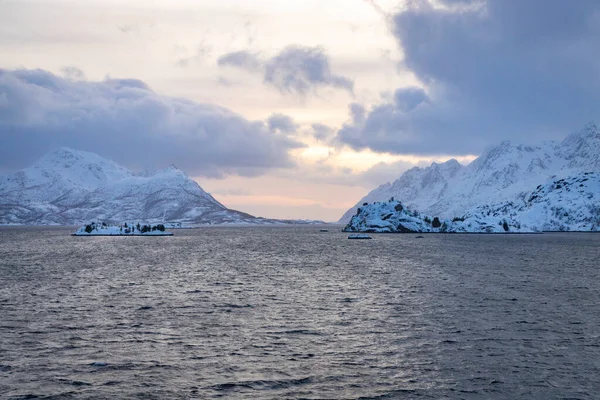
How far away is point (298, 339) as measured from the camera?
42562 mm

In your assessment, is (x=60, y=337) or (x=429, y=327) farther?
(x=429, y=327)

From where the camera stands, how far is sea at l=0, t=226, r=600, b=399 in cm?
3131

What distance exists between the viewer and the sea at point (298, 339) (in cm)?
3131

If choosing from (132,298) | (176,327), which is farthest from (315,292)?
(176,327)

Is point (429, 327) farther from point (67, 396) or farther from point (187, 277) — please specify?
point (187, 277)

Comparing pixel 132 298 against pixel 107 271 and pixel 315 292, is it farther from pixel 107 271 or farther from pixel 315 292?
pixel 107 271

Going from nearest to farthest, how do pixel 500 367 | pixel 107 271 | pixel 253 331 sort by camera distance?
pixel 500 367, pixel 253 331, pixel 107 271

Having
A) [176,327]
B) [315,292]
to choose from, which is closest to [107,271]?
[315,292]

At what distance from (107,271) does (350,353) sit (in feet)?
228

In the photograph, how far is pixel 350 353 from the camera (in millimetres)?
38531

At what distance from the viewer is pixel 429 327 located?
4775cm

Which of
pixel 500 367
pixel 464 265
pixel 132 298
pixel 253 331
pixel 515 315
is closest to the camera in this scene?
pixel 500 367

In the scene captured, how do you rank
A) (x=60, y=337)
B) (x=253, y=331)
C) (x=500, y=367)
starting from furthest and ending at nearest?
1. (x=253, y=331)
2. (x=60, y=337)
3. (x=500, y=367)

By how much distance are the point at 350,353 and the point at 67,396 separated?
1777cm
